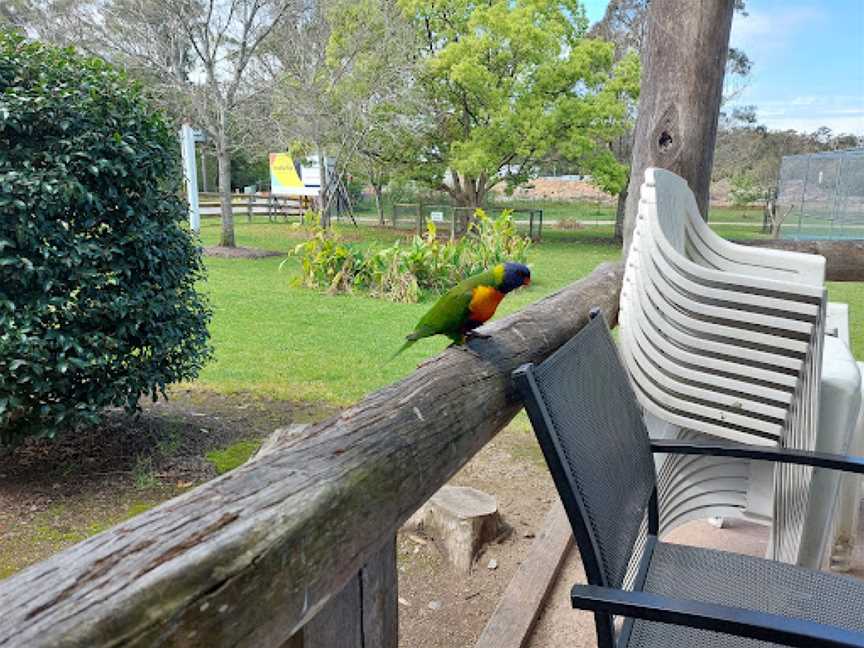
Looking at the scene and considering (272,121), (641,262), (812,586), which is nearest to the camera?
(812,586)

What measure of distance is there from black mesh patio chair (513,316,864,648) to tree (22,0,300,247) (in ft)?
39.7

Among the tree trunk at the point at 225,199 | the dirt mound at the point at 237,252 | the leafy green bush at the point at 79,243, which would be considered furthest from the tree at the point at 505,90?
the leafy green bush at the point at 79,243

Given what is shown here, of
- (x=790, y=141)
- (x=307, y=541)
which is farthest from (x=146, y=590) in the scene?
(x=790, y=141)

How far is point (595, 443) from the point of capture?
1.16 meters

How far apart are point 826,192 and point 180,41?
12.3m

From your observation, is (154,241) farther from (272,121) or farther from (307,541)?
(272,121)

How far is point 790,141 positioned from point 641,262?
30661mm

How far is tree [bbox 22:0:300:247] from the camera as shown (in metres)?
11.6

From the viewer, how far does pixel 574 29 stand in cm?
1656

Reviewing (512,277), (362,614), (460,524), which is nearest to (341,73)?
(460,524)

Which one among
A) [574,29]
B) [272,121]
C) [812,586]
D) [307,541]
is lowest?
[812,586]

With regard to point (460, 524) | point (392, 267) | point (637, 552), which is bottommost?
point (460, 524)

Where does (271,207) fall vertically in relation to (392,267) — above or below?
above

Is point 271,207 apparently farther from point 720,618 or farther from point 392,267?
point 720,618
